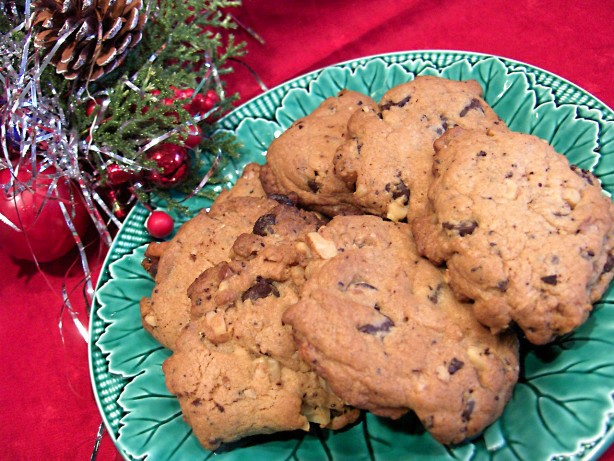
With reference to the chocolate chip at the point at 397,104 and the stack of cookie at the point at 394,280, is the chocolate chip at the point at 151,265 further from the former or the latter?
the chocolate chip at the point at 397,104

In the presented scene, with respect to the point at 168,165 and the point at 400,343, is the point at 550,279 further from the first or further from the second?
the point at 168,165

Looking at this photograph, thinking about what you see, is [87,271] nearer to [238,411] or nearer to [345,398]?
[238,411]

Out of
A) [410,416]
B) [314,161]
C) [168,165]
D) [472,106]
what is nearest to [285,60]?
[168,165]

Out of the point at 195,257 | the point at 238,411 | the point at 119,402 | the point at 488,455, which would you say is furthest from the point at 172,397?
the point at 488,455

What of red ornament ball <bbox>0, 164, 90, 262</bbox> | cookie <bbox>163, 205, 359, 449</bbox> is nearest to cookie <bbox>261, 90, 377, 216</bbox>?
cookie <bbox>163, 205, 359, 449</bbox>

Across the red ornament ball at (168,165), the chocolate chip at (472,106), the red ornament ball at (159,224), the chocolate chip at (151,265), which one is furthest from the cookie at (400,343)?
the red ornament ball at (168,165)

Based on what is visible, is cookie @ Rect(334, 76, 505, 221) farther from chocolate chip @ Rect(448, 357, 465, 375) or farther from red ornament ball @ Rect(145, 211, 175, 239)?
red ornament ball @ Rect(145, 211, 175, 239)
